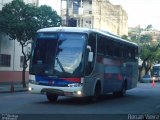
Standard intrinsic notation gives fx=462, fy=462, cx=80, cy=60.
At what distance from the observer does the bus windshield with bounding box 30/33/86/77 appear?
1903 cm

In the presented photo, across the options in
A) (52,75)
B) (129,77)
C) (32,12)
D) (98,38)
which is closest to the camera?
(52,75)

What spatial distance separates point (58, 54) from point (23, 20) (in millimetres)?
19718

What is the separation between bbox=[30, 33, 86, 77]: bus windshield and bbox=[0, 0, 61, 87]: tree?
700 inches

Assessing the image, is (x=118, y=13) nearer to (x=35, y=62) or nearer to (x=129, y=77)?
(x=129, y=77)

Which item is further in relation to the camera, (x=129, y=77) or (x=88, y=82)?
(x=129, y=77)

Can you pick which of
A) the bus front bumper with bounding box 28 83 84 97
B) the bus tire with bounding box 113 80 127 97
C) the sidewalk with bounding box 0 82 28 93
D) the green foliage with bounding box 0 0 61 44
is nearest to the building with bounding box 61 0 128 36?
the green foliage with bounding box 0 0 61 44

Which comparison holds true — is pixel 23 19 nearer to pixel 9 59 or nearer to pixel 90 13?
pixel 9 59

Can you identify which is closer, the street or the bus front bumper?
the street

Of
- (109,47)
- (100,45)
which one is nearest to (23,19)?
(109,47)

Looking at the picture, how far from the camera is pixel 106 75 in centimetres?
2273

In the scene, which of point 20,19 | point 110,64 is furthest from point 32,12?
point 110,64

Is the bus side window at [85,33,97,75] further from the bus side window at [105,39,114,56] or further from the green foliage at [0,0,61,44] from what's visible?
the green foliage at [0,0,61,44]

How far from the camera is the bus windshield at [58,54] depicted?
19031 mm

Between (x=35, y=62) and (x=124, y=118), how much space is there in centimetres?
642
